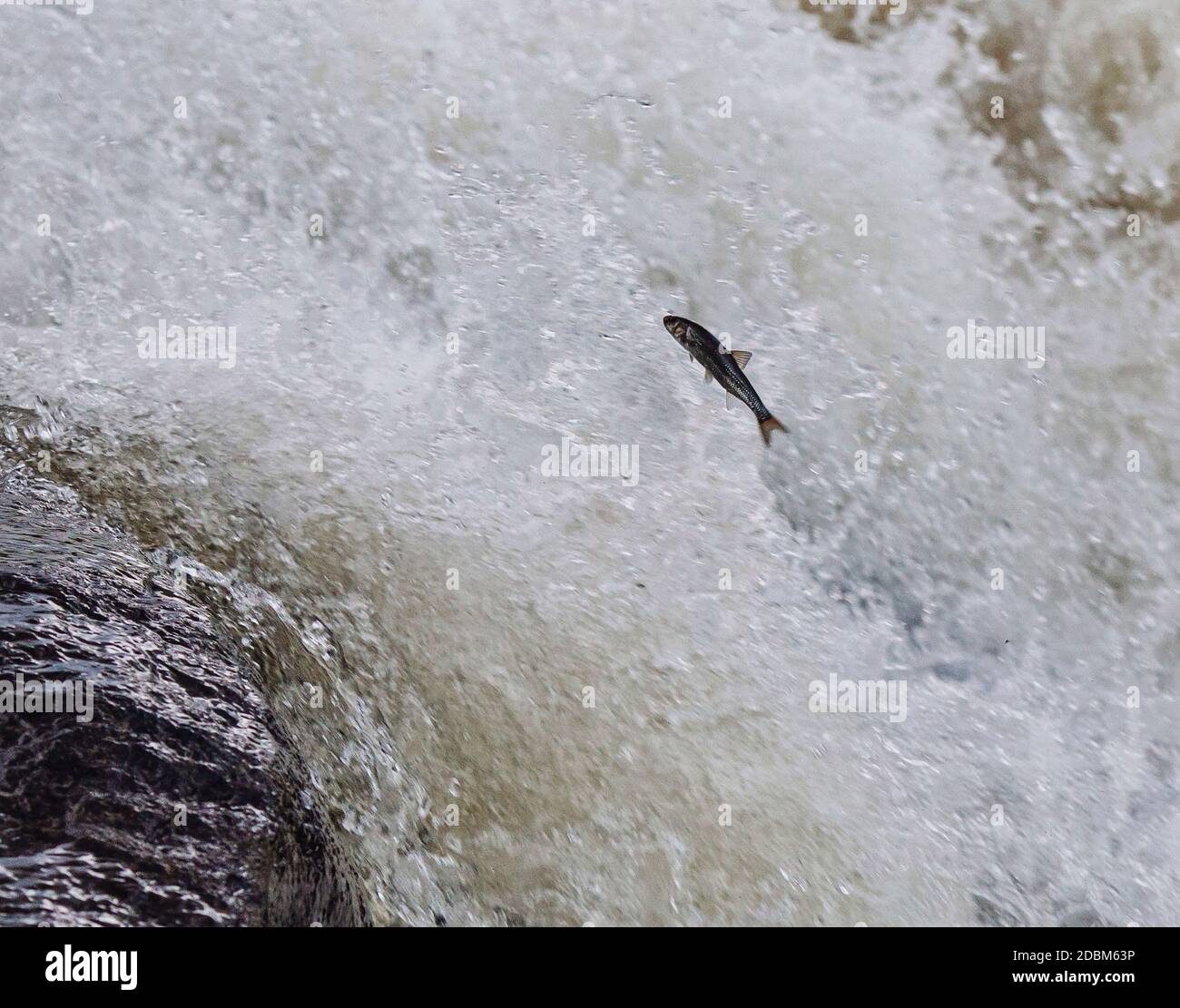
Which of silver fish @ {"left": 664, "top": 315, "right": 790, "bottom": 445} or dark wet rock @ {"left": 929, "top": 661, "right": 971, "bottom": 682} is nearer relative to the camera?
silver fish @ {"left": 664, "top": 315, "right": 790, "bottom": 445}

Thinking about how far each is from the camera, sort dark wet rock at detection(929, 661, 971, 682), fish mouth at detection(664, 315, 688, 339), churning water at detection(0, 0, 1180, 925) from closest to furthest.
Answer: churning water at detection(0, 0, 1180, 925) → fish mouth at detection(664, 315, 688, 339) → dark wet rock at detection(929, 661, 971, 682)

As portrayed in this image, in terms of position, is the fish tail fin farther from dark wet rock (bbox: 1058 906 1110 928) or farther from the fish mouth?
dark wet rock (bbox: 1058 906 1110 928)

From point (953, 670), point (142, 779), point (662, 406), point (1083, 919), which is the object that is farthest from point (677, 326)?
point (1083, 919)

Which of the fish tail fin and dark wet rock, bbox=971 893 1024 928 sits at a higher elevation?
the fish tail fin

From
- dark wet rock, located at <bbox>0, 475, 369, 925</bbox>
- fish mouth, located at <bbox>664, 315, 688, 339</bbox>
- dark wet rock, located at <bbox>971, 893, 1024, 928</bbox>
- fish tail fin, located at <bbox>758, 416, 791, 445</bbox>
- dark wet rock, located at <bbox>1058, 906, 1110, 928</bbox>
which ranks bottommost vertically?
dark wet rock, located at <bbox>1058, 906, 1110, 928</bbox>

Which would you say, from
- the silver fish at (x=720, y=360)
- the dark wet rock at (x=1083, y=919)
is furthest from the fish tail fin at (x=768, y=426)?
the dark wet rock at (x=1083, y=919)

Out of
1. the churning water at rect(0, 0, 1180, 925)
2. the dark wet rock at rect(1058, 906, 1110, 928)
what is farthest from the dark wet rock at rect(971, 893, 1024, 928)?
the dark wet rock at rect(1058, 906, 1110, 928)

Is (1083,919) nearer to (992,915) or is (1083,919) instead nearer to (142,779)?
(992,915)

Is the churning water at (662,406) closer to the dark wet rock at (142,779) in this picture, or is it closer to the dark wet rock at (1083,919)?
the dark wet rock at (1083,919)
